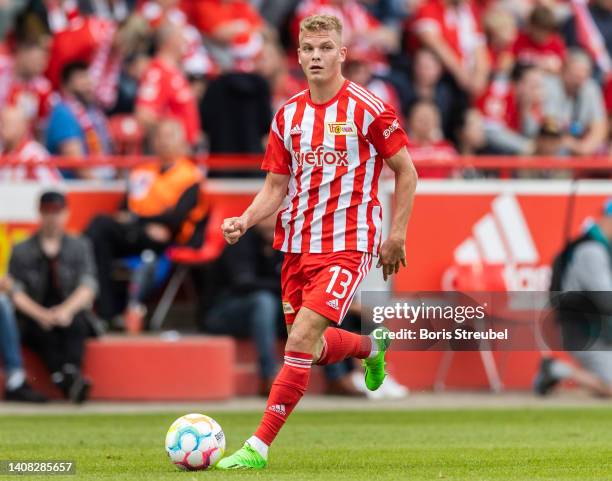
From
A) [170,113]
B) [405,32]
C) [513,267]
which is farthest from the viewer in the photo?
[405,32]

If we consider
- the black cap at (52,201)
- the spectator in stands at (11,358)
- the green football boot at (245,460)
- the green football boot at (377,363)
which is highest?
the green football boot at (377,363)

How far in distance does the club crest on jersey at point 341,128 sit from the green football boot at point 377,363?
1.30m

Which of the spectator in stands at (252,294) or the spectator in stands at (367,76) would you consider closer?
the spectator in stands at (252,294)

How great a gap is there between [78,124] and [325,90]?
23.8ft

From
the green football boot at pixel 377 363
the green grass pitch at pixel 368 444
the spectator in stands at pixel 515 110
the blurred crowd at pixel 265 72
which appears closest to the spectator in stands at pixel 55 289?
the blurred crowd at pixel 265 72

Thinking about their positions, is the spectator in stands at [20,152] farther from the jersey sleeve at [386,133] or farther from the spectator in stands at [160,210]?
the jersey sleeve at [386,133]

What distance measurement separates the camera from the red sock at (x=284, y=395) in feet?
25.8

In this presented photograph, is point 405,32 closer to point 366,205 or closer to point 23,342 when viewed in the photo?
point 23,342

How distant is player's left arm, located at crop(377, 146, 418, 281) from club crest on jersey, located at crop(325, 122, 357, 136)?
27 cm

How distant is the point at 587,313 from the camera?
1383 cm

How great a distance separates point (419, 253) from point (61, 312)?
3.67 m

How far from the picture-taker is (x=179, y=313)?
14586 millimetres

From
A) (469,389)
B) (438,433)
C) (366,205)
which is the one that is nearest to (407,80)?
(469,389)

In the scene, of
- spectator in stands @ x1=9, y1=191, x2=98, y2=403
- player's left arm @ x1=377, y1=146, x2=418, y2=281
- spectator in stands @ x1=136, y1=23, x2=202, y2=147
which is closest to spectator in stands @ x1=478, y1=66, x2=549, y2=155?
spectator in stands @ x1=136, y1=23, x2=202, y2=147
